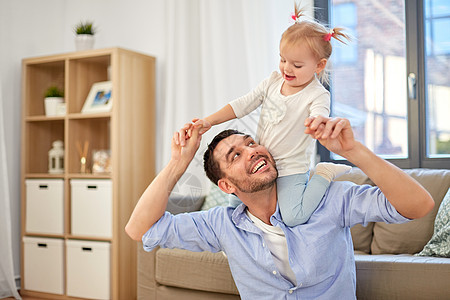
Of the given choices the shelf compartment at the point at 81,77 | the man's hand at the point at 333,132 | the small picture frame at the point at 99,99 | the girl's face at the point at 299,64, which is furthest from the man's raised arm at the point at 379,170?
the shelf compartment at the point at 81,77

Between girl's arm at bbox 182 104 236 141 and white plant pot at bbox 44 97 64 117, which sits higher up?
white plant pot at bbox 44 97 64 117

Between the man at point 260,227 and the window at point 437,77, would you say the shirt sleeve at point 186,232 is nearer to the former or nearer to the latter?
the man at point 260,227

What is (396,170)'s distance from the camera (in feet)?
4.83

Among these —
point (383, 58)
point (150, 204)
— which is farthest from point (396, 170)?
point (383, 58)

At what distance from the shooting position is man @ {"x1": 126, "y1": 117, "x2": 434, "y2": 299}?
1658 mm

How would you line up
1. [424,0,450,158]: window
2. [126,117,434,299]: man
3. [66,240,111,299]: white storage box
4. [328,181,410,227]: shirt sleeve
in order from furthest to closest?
[66,240,111,299]: white storage box, [424,0,450,158]: window, [126,117,434,299]: man, [328,181,410,227]: shirt sleeve

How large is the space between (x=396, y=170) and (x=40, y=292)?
3.06 m

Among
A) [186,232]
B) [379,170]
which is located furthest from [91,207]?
[379,170]

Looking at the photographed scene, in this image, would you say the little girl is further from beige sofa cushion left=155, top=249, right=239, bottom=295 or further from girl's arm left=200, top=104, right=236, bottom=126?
beige sofa cushion left=155, top=249, right=239, bottom=295

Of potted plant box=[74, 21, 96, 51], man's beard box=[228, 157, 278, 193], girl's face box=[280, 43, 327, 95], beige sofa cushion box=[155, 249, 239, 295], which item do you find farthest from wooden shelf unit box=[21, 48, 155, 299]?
girl's face box=[280, 43, 327, 95]

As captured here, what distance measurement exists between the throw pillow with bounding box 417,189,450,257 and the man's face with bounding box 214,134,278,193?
113 cm

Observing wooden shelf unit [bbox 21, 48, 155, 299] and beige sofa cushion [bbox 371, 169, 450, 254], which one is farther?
wooden shelf unit [bbox 21, 48, 155, 299]

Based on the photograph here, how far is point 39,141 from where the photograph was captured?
4.02 m

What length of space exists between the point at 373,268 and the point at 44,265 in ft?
7.98
